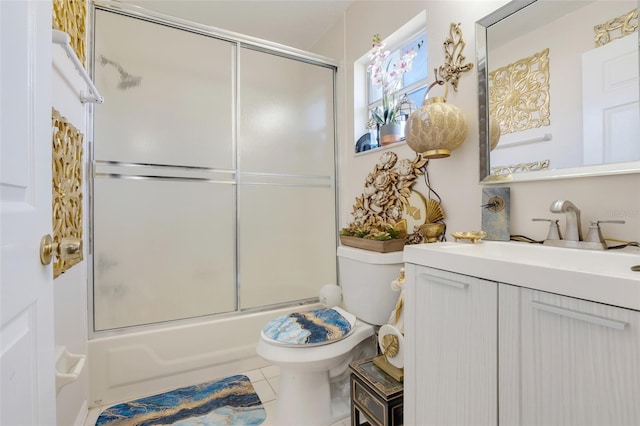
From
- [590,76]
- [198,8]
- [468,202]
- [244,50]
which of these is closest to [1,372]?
[468,202]

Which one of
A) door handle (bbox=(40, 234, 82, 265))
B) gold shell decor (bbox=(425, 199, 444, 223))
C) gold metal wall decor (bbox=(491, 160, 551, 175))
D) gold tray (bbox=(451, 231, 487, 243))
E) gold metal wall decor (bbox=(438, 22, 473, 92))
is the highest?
gold metal wall decor (bbox=(438, 22, 473, 92))

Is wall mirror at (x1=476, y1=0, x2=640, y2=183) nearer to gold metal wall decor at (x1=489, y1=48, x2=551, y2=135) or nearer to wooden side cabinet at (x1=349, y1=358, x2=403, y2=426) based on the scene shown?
gold metal wall decor at (x1=489, y1=48, x2=551, y2=135)

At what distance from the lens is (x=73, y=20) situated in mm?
1312

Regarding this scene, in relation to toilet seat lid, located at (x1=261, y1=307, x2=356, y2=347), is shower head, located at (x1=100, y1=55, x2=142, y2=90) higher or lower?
higher

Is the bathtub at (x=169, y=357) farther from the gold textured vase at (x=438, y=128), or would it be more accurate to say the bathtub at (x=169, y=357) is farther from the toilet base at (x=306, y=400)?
the gold textured vase at (x=438, y=128)

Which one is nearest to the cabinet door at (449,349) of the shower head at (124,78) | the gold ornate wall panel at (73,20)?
the gold ornate wall panel at (73,20)

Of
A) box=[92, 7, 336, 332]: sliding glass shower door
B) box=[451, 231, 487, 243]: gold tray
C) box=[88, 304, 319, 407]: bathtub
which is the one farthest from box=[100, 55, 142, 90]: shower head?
box=[451, 231, 487, 243]: gold tray

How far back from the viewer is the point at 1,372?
0.42 metres

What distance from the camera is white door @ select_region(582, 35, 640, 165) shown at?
908 mm

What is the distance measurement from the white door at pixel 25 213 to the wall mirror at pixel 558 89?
4.60 ft

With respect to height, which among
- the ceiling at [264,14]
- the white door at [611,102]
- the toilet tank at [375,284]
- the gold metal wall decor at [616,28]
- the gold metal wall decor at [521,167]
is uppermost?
the ceiling at [264,14]

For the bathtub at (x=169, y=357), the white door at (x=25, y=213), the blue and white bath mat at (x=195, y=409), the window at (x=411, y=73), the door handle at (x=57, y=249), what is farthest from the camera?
the window at (x=411, y=73)

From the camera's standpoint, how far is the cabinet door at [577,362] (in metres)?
0.59

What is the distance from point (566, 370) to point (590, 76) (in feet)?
3.02
